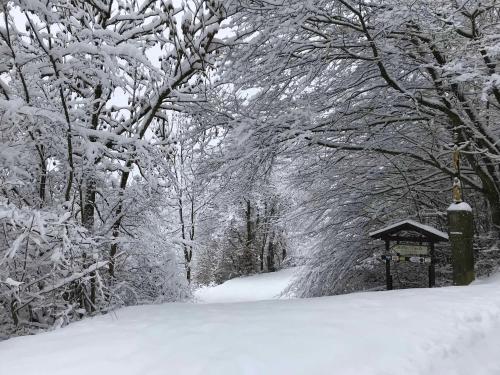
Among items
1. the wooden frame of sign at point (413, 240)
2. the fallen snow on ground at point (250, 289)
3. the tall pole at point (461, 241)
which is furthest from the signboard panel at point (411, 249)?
the fallen snow on ground at point (250, 289)

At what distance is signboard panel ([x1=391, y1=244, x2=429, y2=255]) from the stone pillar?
21.2 inches

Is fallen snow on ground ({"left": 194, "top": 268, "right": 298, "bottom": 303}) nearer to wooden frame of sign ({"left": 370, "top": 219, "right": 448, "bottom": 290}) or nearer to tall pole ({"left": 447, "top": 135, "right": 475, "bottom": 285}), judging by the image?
wooden frame of sign ({"left": 370, "top": 219, "right": 448, "bottom": 290})

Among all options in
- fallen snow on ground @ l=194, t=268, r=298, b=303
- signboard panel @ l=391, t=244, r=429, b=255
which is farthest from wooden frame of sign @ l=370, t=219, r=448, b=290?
fallen snow on ground @ l=194, t=268, r=298, b=303

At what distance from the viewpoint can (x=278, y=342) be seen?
11.5ft

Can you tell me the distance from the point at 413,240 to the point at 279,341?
5.23 m

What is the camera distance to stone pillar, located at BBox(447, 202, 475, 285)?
7.42 meters

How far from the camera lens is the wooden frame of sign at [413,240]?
785cm

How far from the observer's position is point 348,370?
10.2ft

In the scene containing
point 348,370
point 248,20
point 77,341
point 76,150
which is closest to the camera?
point 348,370

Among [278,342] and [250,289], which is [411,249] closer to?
[278,342]

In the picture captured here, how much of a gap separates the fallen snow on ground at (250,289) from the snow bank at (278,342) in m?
15.1

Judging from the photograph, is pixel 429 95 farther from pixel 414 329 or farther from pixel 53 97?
pixel 53 97

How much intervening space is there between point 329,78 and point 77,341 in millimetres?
6408

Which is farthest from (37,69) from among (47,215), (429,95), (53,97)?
(429,95)
